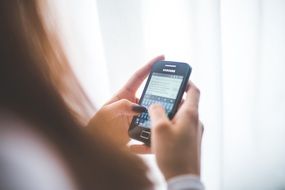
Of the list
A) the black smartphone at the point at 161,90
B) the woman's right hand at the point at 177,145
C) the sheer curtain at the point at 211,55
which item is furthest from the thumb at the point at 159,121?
the sheer curtain at the point at 211,55

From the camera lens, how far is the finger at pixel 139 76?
687 millimetres

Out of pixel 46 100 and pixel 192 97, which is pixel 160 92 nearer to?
pixel 192 97

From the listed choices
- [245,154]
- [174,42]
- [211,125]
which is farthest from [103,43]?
[245,154]

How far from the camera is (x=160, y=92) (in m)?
0.67

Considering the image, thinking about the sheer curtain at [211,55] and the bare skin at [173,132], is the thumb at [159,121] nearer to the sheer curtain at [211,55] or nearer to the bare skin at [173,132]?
the bare skin at [173,132]

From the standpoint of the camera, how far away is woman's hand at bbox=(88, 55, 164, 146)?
627 millimetres

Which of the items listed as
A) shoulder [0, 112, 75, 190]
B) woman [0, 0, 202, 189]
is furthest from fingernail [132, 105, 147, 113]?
shoulder [0, 112, 75, 190]

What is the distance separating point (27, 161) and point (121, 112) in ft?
0.77

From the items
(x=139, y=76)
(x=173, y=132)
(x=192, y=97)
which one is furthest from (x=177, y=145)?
(x=139, y=76)

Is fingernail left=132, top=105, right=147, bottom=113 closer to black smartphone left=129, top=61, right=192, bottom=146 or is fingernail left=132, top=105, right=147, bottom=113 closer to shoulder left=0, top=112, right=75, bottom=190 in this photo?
black smartphone left=129, top=61, right=192, bottom=146

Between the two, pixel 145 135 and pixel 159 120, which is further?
pixel 145 135

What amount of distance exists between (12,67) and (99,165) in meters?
0.17

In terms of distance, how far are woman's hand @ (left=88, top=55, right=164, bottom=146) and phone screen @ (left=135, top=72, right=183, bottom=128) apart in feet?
0.07

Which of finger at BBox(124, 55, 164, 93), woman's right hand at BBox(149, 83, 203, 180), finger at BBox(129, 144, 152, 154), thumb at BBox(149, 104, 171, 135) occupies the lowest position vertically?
finger at BBox(129, 144, 152, 154)
